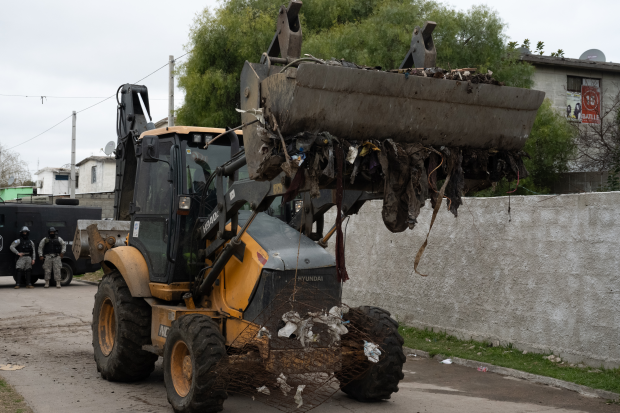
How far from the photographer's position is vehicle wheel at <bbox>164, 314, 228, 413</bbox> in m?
6.12

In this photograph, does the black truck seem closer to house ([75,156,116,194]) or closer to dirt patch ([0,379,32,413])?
dirt patch ([0,379,32,413])

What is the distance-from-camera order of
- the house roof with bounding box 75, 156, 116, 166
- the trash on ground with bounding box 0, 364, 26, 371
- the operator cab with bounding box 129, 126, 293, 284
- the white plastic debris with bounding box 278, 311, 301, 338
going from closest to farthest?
the white plastic debris with bounding box 278, 311, 301, 338, the operator cab with bounding box 129, 126, 293, 284, the trash on ground with bounding box 0, 364, 26, 371, the house roof with bounding box 75, 156, 116, 166

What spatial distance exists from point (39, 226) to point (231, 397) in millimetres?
16456

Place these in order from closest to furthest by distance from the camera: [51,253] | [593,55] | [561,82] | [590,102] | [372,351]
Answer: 1. [372,351]
2. [51,253]
3. [561,82]
4. [590,102]
5. [593,55]

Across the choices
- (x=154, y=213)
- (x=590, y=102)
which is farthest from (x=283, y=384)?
(x=590, y=102)

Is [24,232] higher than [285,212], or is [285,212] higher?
[285,212]

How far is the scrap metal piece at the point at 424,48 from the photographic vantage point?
6211 mm

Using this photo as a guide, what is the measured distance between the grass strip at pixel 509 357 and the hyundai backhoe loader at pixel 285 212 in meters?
2.68

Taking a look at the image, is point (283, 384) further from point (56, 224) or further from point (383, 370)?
point (56, 224)

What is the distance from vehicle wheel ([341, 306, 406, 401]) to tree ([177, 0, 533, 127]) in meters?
14.1

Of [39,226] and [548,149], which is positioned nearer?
[548,149]

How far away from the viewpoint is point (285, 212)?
8.01 meters

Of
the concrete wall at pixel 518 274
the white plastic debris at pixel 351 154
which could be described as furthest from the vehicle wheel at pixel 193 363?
the concrete wall at pixel 518 274

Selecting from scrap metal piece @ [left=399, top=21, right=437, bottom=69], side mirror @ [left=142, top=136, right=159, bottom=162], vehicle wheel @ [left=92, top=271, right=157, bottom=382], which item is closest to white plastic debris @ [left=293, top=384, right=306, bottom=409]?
vehicle wheel @ [left=92, top=271, right=157, bottom=382]
